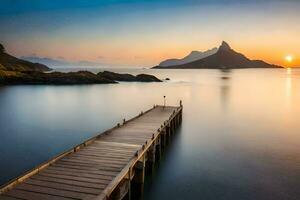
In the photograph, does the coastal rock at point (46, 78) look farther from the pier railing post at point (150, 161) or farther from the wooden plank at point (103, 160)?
the wooden plank at point (103, 160)

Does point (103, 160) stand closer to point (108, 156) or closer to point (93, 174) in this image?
point (108, 156)

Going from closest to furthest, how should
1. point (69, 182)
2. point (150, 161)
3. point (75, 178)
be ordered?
point (69, 182) < point (75, 178) < point (150, 161)

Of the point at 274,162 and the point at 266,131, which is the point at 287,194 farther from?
the point at 266,131

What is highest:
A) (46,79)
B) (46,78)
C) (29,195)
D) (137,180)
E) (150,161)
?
(46,78)

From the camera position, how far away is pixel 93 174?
12.8 m

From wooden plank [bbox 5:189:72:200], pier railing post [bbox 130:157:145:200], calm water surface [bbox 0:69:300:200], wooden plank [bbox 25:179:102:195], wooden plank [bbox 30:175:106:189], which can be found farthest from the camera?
calm water surface [bbox 0:69:300:200]

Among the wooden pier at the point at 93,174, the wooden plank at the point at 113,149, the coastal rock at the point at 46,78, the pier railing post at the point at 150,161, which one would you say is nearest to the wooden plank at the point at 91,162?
the wooden pier at the point at 93,174

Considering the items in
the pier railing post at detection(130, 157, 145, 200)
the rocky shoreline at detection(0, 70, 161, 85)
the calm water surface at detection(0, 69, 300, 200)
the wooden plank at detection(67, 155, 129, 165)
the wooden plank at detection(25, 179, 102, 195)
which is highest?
the rocky shoreline at detection(0, 70, 161, 85)

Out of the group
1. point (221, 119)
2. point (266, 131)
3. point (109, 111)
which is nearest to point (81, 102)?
point (109, 111)

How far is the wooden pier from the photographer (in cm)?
1084

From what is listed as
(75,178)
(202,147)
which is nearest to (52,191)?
(75,178)

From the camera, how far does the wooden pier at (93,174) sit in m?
10.8

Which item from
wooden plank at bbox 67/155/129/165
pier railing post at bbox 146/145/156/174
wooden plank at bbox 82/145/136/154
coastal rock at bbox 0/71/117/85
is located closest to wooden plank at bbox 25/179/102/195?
wooden plank at bbox 67/155/129/165

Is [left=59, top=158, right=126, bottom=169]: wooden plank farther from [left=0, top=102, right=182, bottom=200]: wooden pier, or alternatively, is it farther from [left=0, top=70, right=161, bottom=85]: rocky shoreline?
[left=0, top=70, right=161, bottom=85]: rocky shoreline
